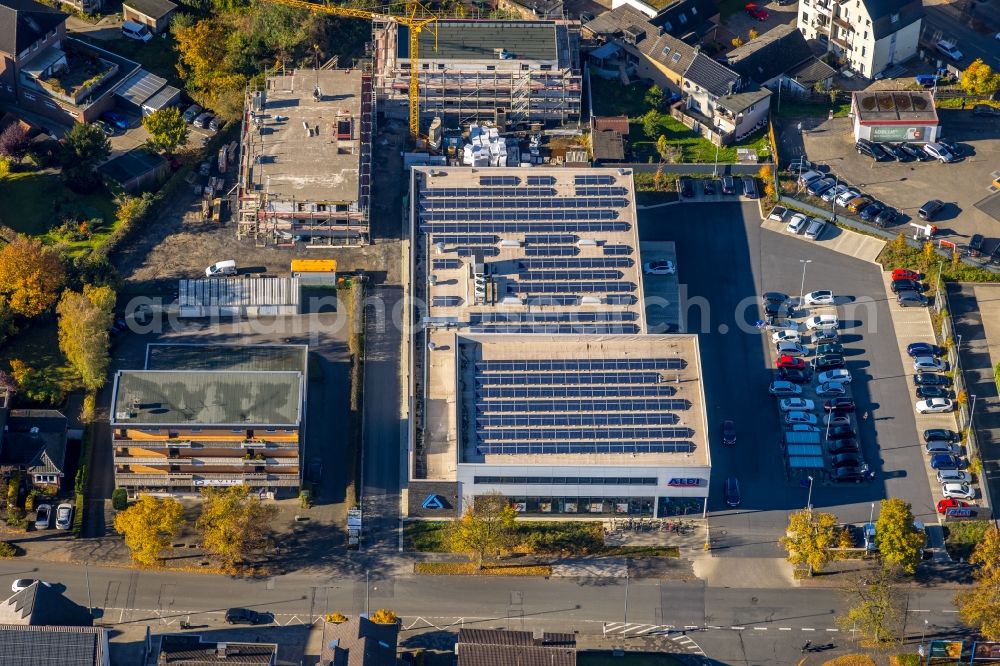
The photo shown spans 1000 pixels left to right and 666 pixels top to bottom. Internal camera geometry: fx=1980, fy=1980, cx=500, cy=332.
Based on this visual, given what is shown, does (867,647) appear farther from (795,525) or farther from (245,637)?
(245,637)

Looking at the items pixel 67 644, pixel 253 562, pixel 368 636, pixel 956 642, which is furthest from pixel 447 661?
pixel 956 642

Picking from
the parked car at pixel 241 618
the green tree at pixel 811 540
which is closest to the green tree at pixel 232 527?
the parked car at pixel 241 618

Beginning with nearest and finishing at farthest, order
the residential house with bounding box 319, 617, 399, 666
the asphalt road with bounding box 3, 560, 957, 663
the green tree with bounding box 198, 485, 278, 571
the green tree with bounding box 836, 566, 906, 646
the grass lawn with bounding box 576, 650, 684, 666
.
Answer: the residential house with bounding box 319, 617, 399, 666 < the grass lawn with bounding box 576, 650, 684, 666 < the green tree with bounding box 836, 566, 906, 646 < the asphalt road with bounding box 3, 560, 957, 663 < the green tree with bounding box 198, 485, 278, 571

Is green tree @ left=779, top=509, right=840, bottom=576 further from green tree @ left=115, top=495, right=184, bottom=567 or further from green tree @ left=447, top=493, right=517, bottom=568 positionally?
green tree @ left=115, top=495, right=184, bottom=567

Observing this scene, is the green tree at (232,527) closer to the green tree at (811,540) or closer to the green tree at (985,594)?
the green tree at (811,540)

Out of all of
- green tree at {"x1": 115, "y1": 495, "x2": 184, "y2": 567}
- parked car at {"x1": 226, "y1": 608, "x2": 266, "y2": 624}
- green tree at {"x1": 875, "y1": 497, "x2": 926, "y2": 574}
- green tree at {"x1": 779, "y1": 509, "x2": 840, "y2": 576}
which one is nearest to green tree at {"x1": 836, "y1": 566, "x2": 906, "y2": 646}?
green tree at {"x1": 875, "y1": 497, "x2": 926, "y2": 574}

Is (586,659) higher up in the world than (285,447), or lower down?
lower down

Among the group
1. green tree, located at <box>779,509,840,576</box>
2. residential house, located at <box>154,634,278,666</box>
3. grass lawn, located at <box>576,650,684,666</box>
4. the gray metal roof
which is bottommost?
grass lawn, located at <box>576,650,684,666</box>

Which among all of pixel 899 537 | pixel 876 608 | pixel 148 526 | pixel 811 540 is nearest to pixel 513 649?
pixel 811 540
